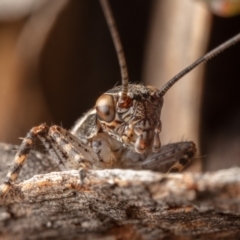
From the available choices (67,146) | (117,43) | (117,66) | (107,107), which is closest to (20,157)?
(67,146)

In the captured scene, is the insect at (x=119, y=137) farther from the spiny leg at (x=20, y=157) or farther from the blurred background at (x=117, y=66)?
the blurred background at (x=117, y=66)

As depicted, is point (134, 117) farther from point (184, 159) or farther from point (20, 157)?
point (20, 157)

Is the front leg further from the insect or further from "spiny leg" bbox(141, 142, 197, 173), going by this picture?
"spiny leg" bbox(141, 142, 197, 173)

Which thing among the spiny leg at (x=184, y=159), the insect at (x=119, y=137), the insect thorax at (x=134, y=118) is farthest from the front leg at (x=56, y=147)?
the spiny leg at (x=184, y=159)

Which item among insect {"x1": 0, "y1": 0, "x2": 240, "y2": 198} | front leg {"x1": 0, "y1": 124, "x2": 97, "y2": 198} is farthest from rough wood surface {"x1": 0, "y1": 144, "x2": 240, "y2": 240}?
front leg {"x1": 0, "y1": 124, "x2": 97, "y2": 198}

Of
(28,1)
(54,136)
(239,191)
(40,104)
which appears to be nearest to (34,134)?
(54,136)

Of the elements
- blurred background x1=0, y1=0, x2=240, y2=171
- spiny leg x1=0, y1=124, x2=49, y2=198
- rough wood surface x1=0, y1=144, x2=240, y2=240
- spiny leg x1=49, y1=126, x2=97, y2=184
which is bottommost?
rough wood surface x1=0, y1=144, x2=240, y2=240

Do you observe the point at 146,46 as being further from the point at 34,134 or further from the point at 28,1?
the point at 34,134
